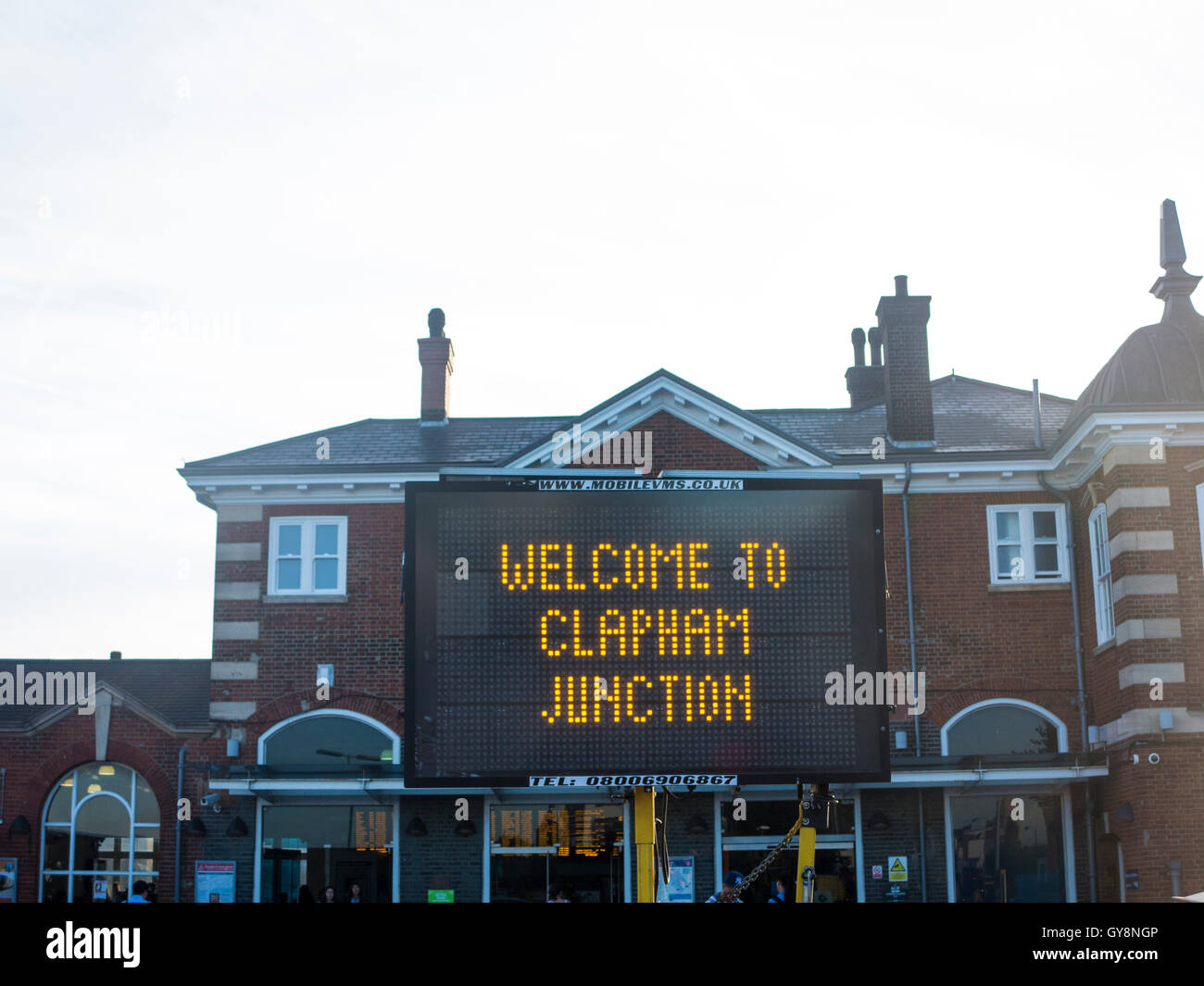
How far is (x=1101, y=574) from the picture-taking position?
20406 millimetres

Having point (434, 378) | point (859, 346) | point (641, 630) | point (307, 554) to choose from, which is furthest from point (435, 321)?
point (641, 630)

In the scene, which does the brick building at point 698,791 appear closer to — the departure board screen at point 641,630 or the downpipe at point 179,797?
the downpipe at point 179,797

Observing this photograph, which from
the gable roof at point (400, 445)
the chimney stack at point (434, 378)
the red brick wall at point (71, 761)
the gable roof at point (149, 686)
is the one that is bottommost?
the red brick wall at point (71, 761)

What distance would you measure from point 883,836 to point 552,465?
7.72 meters

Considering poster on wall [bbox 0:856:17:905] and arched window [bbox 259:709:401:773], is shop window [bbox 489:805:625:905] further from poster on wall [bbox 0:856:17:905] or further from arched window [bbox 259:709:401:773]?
poster on wall [bbox 0:856:17:905]

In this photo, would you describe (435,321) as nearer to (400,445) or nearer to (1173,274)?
(400,445)

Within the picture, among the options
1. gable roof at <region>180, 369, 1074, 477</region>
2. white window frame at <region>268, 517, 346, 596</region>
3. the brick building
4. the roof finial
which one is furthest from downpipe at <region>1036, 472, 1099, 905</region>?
white window frame at <region>268, 517, 346, 596</region>

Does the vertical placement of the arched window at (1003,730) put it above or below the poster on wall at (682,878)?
above

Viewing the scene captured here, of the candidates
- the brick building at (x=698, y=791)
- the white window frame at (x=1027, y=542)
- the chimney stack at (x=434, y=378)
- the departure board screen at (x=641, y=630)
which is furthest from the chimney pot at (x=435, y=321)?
the departure board screen at (x=641, y=630)

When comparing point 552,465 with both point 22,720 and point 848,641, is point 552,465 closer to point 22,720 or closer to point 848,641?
point 22,720

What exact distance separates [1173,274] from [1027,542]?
4.77m

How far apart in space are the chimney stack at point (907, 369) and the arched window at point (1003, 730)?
449 centimetres

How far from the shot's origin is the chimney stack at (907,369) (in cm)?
2289
